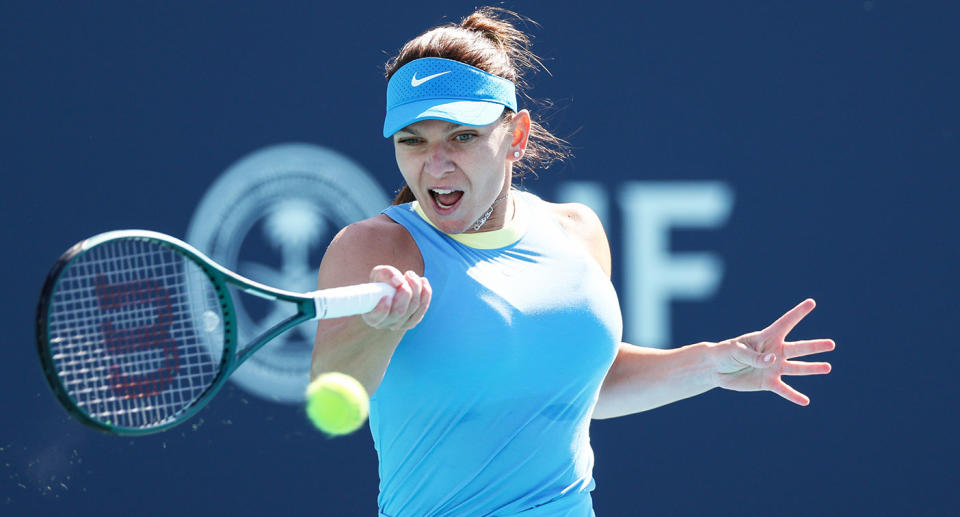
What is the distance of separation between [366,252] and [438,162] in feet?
0.67

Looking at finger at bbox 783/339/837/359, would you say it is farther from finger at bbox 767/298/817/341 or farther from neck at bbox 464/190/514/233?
neck at bbox 464/190/514/233

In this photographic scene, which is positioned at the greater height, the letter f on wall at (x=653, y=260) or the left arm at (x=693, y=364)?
the letter f on wall at (x=653, y=260)

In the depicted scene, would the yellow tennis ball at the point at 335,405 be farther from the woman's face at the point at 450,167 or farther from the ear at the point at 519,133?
the ear at the point at 519,133

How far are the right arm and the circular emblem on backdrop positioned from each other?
54.1 inches

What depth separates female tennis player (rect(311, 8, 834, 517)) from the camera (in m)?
1.72

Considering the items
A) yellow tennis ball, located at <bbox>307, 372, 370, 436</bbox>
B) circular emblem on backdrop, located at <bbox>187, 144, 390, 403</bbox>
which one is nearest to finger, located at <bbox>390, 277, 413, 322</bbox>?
yellow tennis ball, located at <bbox>307, 372, 370, 436</bbox>

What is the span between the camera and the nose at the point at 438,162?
1.81m

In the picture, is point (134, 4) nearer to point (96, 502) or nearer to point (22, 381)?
point (22, 381)

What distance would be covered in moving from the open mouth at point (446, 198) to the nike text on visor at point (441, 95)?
0.43 feet

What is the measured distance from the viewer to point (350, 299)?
1542mm

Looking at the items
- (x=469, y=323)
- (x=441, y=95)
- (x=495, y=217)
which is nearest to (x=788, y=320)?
(x=495, y=217)

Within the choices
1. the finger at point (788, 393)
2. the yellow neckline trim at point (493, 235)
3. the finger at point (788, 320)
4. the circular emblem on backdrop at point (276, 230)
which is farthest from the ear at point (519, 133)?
the circular emblem on backdrop at point (276, 230)

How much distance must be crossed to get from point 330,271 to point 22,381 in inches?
69.8

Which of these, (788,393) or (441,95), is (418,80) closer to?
(441,95)
